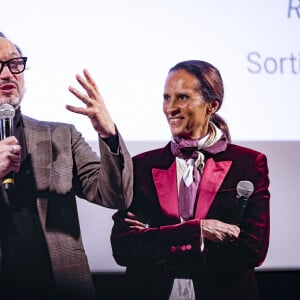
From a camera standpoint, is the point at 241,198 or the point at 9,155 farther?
the point at 241,198

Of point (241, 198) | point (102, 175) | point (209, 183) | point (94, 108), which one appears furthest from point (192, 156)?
point (94, 108)

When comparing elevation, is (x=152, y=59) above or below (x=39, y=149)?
above

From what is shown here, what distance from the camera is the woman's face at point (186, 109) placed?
91.6 inches

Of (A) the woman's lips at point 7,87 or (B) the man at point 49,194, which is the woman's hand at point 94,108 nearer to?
(B) the man at point 49,194

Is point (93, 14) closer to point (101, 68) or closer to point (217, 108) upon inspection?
point (101, 68)

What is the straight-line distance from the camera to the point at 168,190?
7.59 ft

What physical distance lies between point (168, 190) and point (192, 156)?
0.14m

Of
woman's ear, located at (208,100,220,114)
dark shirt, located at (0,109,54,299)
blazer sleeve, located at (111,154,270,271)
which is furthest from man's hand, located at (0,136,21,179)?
woman's ear, located at (208,100,220,114)

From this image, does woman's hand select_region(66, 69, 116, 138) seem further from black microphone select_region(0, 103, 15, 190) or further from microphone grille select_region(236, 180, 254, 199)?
microphone grille select_region(236, 180, 254, 199)

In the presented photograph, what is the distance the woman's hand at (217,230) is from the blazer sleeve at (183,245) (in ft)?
0.06

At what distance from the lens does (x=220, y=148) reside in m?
2.35

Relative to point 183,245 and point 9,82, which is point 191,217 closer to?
point 183,245

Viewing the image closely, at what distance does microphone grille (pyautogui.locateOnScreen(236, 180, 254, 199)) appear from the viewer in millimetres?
2307

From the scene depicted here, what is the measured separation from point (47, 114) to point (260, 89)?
0.75m
